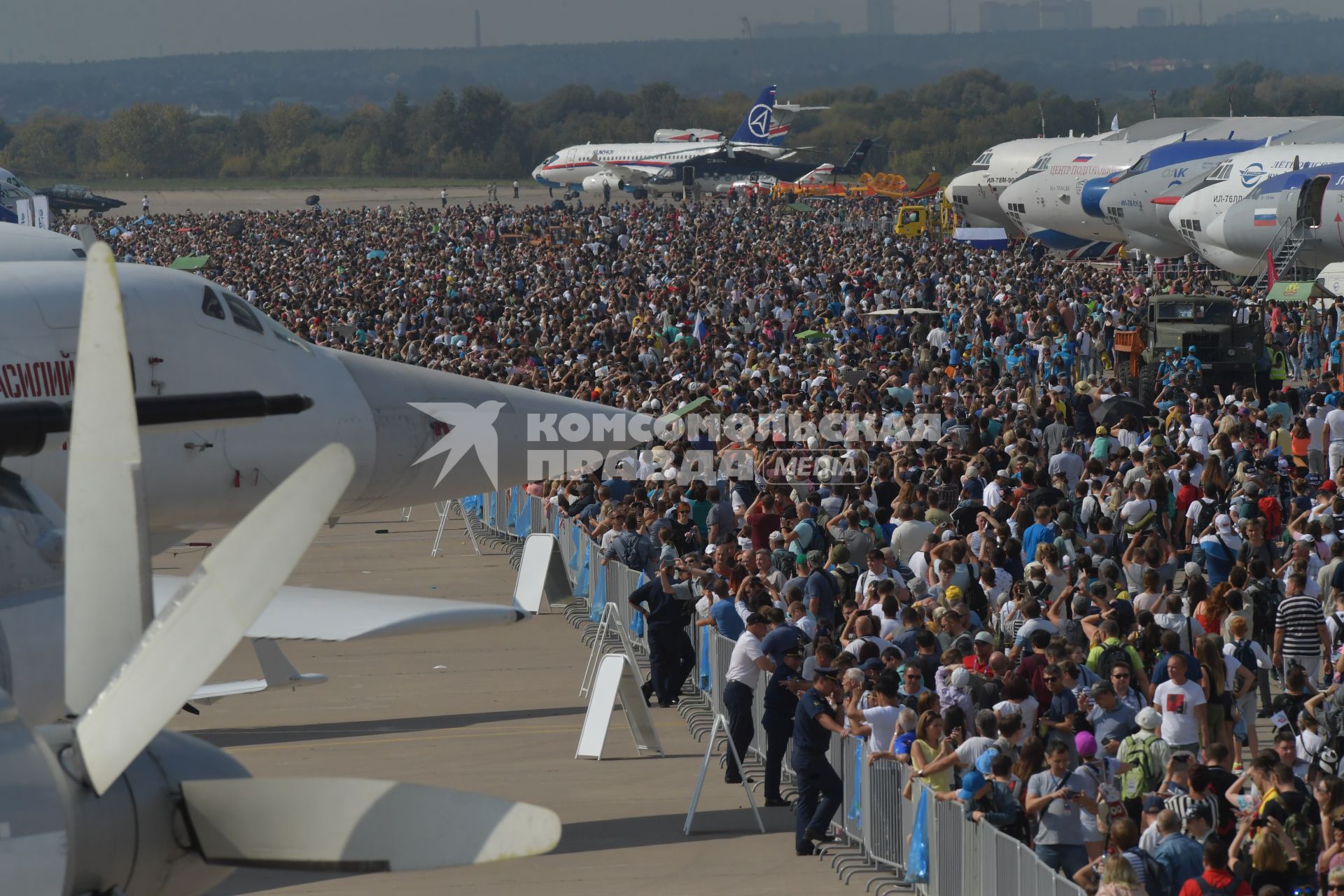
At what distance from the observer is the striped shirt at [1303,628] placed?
12.4 metres

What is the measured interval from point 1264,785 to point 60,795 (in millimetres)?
6456

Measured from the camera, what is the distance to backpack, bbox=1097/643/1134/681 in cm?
1107

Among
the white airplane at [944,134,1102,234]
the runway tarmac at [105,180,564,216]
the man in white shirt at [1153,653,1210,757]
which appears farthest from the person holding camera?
the runway tarmac at [105,180,564,216]

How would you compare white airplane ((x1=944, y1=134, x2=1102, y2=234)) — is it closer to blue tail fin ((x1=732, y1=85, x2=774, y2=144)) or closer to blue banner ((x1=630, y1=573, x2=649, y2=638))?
blue tail fin ((x1=732, y1=85, x2=774, y2=144))

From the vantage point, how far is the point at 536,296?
41000mm

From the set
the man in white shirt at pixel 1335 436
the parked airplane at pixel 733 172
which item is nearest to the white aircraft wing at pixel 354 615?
the man in white shirt at pixel 1335 436

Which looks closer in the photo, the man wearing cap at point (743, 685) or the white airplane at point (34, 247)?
the man wearing cap at point (743, 685)

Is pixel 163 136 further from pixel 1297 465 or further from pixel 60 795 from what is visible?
pixel 60 795

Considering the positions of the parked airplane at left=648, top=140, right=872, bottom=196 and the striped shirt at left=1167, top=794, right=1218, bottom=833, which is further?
the parked airplane at left=648, top=140, right=872, bottom=196

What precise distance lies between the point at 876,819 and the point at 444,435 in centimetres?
428

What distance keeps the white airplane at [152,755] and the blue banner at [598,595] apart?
38.3 feet

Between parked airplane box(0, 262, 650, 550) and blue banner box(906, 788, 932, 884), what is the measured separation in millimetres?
4491

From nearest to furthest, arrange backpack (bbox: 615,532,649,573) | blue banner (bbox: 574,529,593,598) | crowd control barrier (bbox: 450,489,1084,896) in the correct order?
crowd control barrier (bbox: 450,489,1084,896)
backpack (bbox: 615,532,649,573)
blue banner (bbox: 574,529,593,598)

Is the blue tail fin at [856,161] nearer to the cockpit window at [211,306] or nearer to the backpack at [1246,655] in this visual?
the backpack at [1246,655]
